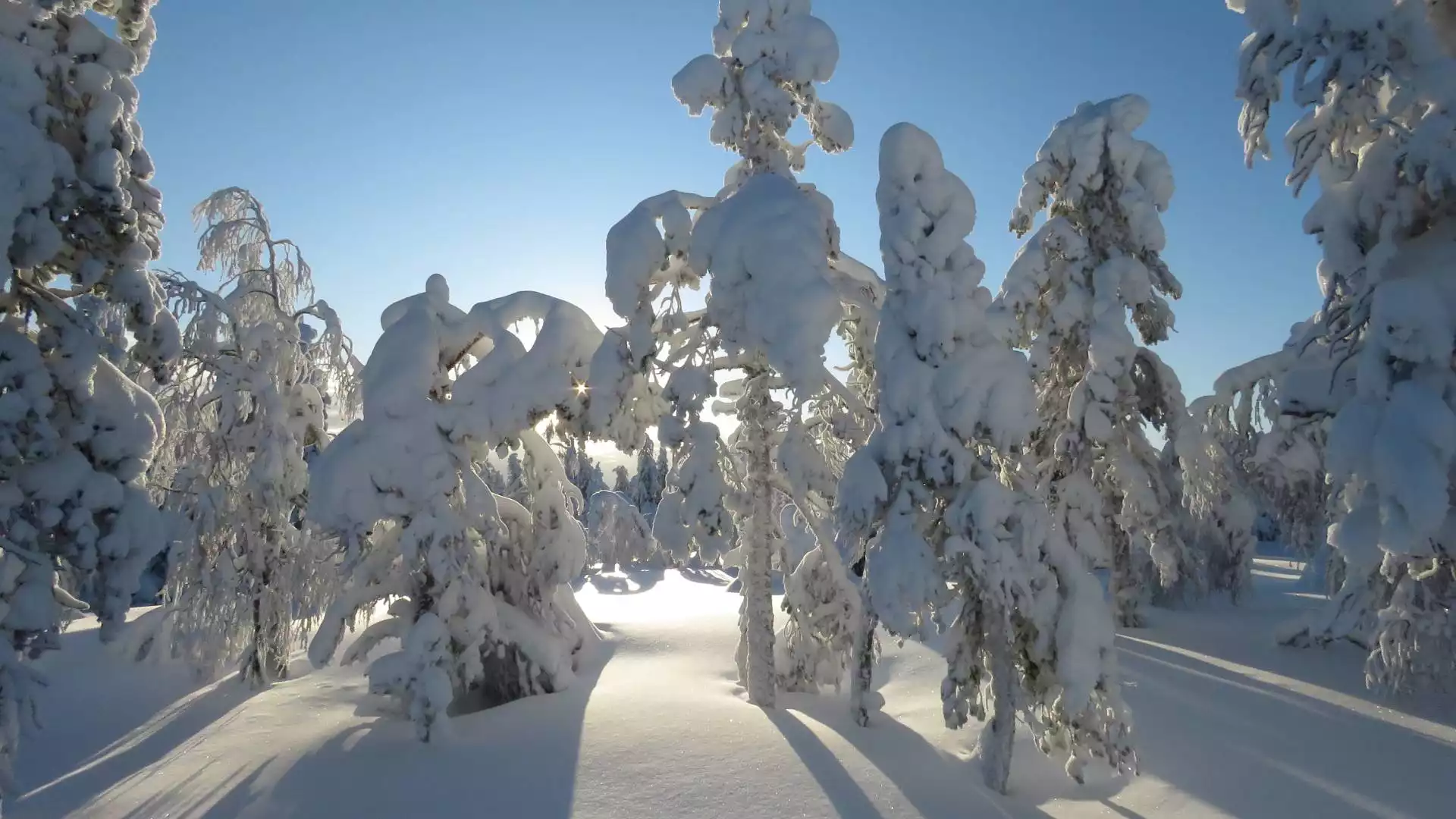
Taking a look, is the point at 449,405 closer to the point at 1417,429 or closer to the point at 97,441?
the point at 97,441

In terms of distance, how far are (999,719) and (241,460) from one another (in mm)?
12586

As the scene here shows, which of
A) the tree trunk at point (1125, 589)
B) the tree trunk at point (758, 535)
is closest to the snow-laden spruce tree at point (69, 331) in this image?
the tree trunk at point (758, 535)

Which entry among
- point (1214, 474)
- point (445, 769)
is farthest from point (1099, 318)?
point (445, 769)

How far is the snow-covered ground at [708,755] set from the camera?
7.49 metres

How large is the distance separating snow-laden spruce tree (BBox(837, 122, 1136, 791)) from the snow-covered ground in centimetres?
137

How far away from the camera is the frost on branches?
9.18 m

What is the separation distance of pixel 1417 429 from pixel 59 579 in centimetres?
1394

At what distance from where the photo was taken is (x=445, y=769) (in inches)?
319

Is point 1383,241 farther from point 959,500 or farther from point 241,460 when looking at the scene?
point 241,460

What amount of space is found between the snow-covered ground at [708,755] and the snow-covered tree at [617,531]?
28.6 metres

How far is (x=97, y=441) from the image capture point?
734 cm

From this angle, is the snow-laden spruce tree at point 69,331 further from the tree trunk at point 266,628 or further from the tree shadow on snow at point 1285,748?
the tree shadow on snow at point 1285,748

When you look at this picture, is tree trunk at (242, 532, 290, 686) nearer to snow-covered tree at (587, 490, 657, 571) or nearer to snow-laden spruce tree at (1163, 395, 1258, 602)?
snow-laden spruce tree at (1163, 395, 1258, 602)

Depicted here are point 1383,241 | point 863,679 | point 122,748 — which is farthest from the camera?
point 122,748
